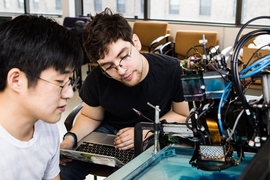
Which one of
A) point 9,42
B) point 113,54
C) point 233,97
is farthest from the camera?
point 113,54

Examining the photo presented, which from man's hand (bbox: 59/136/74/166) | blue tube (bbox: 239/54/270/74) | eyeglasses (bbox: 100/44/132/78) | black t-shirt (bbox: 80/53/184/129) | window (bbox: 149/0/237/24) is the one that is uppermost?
window (bbox: 149/0/237/24)

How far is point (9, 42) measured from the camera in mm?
1066

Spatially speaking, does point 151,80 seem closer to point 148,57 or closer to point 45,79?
point 148,57

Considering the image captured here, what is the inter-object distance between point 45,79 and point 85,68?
15.2ft

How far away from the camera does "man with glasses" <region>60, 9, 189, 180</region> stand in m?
1.56

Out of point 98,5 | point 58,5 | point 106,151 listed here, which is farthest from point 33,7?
point 106,151

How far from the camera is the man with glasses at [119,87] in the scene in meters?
1.56

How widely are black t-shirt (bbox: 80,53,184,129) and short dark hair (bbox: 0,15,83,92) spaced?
0.68 m

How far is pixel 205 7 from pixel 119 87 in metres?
3.89

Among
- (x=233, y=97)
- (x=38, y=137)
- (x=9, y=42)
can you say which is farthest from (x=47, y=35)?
(x=233, y=97)

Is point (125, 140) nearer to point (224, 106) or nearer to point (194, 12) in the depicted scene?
point (224, 106)

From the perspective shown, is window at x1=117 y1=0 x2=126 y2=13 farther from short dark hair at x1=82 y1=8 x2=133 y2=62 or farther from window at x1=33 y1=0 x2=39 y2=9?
short dark hair at x1=82 y1=8 x2=133 y2=62

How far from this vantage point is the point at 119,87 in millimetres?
1801

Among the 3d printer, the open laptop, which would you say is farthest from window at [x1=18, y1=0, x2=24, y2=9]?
the 3d printer
